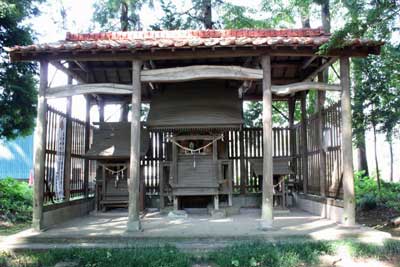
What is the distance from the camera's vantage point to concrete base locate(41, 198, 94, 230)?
816 centimetres

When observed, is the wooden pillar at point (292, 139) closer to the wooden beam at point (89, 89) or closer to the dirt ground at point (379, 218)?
the dirt ground at point (379, 218)

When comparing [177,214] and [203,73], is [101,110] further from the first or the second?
[203,73]

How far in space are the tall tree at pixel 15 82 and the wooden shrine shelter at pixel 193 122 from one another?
203 cm

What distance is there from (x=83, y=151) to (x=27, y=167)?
16678 millimetres

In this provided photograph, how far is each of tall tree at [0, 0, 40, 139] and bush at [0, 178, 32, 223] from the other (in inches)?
84.0

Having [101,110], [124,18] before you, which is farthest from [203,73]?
[124,18]

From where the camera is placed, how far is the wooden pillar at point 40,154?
7.62m

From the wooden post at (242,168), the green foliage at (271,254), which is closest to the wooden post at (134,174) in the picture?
the green foliage at (271,254)

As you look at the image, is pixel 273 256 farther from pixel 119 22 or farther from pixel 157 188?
pixel 119 22

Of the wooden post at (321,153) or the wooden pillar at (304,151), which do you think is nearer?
the wooden post at (321,153)

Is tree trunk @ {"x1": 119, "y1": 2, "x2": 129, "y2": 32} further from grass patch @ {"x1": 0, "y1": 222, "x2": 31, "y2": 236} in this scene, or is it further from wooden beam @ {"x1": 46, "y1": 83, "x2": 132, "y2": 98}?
grass patch @ {"x1": 0, "y1": 222, "x2": 31, "y2": 236}

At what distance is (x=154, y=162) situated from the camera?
12281 mm

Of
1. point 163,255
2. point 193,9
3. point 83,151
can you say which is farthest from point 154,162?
point 193,9

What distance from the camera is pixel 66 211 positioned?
9.40 m
